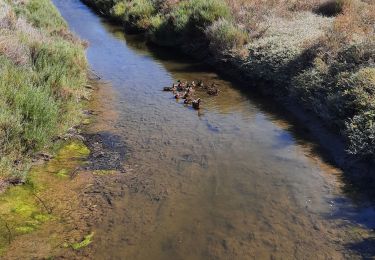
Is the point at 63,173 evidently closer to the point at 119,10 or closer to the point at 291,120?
the point at 291,120

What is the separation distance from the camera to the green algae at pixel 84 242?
6.02 m

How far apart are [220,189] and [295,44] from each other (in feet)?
24.9

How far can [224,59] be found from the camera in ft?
50.8

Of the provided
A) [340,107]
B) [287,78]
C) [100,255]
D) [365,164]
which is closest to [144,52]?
[287,78]

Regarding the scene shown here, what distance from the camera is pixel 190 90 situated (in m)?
12.8

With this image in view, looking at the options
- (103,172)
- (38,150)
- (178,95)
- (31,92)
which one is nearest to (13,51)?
(31,92)

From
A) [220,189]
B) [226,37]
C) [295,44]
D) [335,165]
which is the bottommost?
[220,189]

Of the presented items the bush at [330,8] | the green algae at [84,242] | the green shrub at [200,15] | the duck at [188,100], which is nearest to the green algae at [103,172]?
the green algae at [84,242]

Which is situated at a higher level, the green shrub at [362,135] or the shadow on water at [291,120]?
the green shrub at [362,135]

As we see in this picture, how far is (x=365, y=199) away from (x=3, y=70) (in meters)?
7.36

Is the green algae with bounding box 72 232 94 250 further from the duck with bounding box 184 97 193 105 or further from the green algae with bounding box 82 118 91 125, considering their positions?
the duck with bounding box 184 97 193 105

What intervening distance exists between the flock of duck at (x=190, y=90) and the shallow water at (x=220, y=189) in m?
0.27

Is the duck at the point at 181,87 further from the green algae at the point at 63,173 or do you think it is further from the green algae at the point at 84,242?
the green algae at the point at 84,242

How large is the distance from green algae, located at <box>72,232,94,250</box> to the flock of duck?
6013mm
